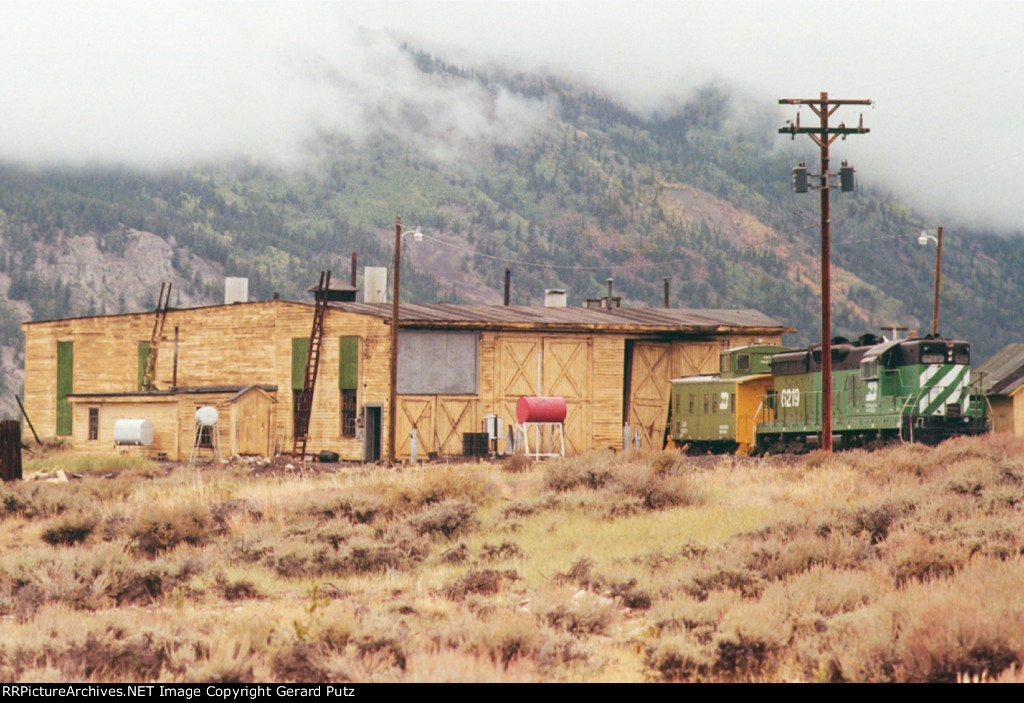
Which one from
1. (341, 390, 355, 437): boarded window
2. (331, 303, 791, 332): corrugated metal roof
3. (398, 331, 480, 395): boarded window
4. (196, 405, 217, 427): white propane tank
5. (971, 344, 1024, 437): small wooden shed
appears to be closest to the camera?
(398, 331, 480, 395): boarded window

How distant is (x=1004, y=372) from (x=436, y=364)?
866 inches

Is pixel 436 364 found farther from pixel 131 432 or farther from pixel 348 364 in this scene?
pixel 131 432

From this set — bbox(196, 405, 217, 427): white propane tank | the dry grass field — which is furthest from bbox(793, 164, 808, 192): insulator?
bbox(196, 405, 217, 427): white propane tank

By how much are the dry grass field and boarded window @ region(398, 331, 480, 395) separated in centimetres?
1906

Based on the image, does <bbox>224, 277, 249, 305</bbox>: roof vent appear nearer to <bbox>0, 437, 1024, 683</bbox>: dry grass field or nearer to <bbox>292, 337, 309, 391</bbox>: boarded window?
<bbox>292, 337, 309, 391</bbox>: boarded window

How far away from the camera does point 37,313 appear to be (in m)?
172

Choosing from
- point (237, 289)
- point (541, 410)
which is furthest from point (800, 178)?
point (237, 289)

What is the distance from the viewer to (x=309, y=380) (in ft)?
151

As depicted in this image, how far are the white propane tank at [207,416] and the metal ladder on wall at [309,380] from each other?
310cm

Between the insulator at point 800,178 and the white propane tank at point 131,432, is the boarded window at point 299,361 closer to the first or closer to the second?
the white propane tank at point 131,432

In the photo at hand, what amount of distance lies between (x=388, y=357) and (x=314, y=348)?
3.64 metres

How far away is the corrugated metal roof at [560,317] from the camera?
149 ft

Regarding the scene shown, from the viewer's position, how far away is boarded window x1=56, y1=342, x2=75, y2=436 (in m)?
55.6

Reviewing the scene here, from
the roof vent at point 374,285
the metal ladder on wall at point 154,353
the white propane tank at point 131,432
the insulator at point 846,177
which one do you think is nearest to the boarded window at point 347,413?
the white propane tank at point 131,432
